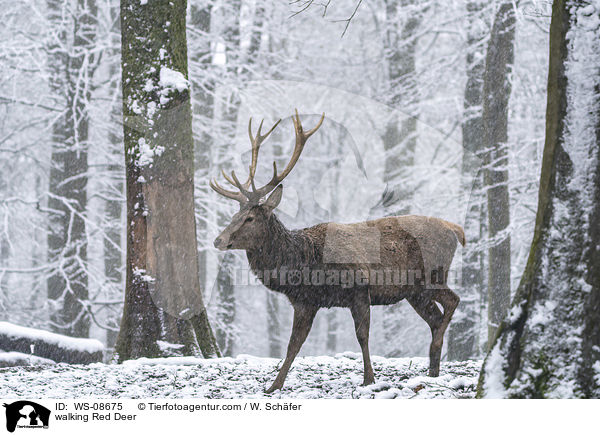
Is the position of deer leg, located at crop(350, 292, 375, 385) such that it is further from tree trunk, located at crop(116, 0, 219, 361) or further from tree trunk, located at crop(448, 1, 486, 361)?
tree trunk, located at crop(448, 1, 486, 361)

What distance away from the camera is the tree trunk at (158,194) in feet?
23.5

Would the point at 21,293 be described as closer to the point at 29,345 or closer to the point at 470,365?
the point at 29,345

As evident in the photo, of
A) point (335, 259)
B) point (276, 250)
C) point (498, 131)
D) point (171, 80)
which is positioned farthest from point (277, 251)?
point (498, 131)

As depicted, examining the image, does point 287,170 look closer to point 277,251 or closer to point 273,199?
point 273,199

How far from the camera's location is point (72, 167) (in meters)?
13.4

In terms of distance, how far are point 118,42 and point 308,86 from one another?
4356mm

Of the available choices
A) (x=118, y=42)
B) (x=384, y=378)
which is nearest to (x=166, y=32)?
(x=384, y=378)

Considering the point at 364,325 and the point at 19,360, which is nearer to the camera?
the point at 364,325

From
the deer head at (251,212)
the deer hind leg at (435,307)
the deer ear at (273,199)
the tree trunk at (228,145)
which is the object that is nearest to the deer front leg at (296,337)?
the deer head at (251,212)

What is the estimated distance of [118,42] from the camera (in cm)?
1362

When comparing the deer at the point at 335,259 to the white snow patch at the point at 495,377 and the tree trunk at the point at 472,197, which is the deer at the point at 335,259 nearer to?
the white snow patch at the point at 495,377

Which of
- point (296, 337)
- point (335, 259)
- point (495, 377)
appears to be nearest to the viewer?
point (495, 377)

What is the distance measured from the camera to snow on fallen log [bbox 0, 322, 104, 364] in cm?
810

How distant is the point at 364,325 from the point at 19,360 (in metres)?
4.21
